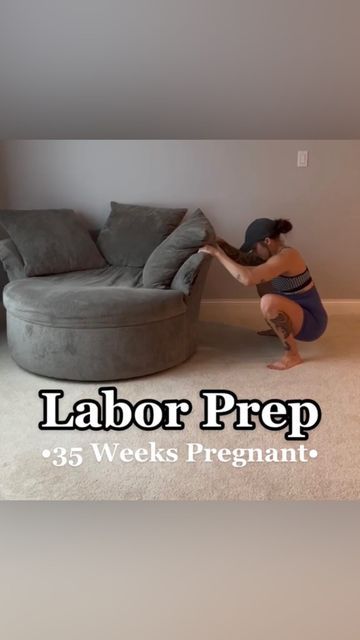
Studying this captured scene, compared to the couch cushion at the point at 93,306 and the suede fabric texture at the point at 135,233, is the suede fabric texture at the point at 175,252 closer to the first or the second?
the couch cushion at the point at 93,306

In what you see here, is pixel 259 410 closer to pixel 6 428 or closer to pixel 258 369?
pixel 258 369

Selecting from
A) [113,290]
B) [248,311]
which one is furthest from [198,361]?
[248,311]

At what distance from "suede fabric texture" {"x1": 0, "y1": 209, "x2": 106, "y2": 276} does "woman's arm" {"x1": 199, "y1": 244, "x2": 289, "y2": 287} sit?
3.21ft

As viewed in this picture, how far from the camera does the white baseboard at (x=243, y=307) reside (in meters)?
4.14

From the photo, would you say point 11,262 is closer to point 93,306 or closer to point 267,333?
point 93,306

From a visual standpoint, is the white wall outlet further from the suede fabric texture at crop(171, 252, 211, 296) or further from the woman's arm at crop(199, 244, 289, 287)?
the suede fabric texture at crop(171, 252, 211, 296)

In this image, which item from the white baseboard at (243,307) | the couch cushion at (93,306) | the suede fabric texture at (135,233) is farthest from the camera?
the white baseboard at (243,307)

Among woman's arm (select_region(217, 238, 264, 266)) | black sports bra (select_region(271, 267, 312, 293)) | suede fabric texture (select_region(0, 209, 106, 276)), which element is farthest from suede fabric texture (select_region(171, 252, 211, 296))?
suede fabric texture (select_region(0, 209, 106, 276))

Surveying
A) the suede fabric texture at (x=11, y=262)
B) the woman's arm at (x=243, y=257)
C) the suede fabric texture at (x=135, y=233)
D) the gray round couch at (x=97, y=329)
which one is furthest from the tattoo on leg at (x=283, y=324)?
the suede fabric texture at (x=11, y=262)

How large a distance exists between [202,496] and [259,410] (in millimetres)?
741

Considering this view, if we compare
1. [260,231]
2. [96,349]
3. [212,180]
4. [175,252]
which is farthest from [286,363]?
[212,180]

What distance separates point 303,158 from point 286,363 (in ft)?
5.18

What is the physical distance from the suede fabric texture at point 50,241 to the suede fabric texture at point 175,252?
649 millimetres

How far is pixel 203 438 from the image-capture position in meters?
2.32
